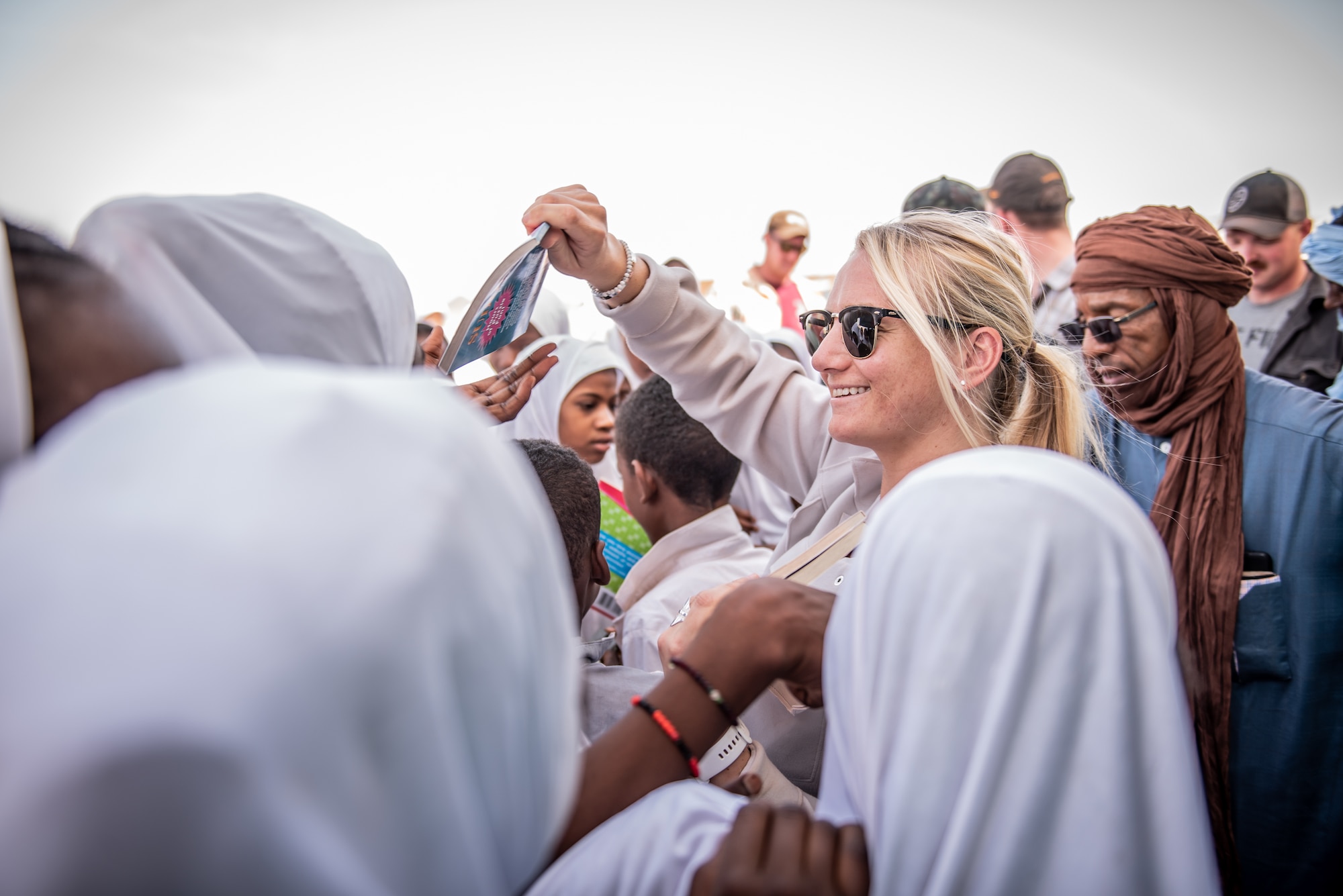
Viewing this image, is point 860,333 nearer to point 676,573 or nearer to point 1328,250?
point 676,573

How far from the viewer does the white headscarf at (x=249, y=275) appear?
1094mm

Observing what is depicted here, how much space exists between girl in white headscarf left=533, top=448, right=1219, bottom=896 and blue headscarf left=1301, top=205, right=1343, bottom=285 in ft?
11.1

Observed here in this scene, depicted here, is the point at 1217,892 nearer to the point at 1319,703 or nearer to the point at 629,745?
the point at 629,745

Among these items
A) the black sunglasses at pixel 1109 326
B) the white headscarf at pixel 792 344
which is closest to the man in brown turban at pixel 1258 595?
the black sunglasses at pixel 1109 326

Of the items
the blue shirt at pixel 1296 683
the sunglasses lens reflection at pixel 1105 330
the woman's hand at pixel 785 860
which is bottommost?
the blue shirt at pixel 1296 683

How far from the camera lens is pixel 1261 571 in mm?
2500

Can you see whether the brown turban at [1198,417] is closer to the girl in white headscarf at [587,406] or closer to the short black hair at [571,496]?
the short black hair at [571,496]

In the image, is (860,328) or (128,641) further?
(860,328)

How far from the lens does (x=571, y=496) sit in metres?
2.43

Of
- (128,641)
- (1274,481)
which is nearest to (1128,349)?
(1274,481)

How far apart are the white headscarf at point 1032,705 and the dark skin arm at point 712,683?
1.13 ft

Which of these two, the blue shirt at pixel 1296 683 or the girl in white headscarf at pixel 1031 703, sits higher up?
the girl in white headscarf at pixel 1031 703

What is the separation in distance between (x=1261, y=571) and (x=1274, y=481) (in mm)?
293

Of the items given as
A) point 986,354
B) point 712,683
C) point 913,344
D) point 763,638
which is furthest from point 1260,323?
point 712,683
